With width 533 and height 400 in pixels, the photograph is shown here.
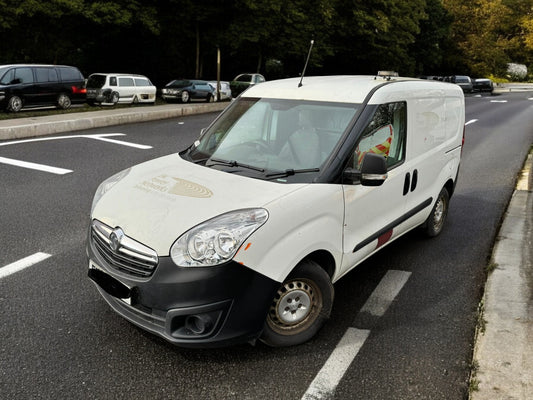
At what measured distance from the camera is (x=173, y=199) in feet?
10.8

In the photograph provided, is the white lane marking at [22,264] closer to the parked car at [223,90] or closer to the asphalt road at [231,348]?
the asphalt road at [231,348]

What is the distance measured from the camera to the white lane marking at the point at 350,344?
3047 mm

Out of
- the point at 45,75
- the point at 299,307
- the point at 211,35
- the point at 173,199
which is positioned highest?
the point at 211,35

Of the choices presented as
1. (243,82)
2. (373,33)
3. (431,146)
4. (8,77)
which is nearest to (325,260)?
(431,146)

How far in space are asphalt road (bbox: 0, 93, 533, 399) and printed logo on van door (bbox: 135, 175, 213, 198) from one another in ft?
3.42

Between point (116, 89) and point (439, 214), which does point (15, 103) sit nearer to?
point (116, 89)

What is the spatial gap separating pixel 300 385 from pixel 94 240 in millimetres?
1713

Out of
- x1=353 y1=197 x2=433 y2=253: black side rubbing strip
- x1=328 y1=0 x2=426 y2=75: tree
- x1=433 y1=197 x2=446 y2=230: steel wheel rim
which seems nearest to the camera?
x1=353 y1=197 x2=433 y2=253: black side rubbing strip

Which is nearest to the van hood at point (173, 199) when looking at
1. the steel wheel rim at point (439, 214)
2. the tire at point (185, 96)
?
the steel wheel rim at point (439, 214)

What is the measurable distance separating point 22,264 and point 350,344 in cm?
317

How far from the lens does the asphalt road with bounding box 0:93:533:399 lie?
3.05 meters

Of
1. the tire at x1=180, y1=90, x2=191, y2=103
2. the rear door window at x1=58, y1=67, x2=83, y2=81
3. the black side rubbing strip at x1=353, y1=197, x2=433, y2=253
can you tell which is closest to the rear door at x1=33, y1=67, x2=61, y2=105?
the rear door window at x1=58, y1=67, x2=83, y2=81

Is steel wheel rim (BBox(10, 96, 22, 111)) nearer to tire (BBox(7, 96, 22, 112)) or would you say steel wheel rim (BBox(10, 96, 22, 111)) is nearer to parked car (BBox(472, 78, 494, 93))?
tire (BBox(7, 96, 22, 112))

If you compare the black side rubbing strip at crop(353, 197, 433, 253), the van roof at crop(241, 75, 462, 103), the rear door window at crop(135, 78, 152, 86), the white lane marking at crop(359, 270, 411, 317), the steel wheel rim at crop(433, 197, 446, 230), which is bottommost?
the white lane marking at crop(359, 270, 411, 317)
